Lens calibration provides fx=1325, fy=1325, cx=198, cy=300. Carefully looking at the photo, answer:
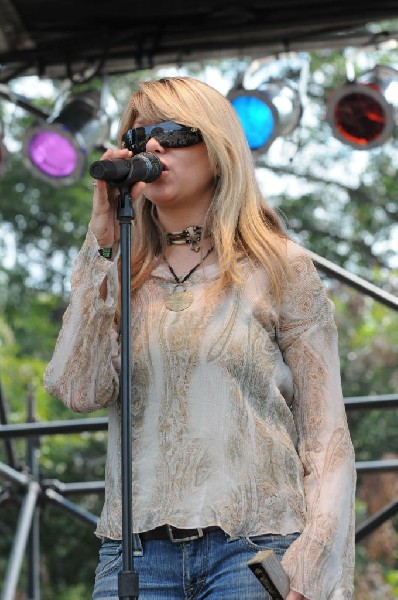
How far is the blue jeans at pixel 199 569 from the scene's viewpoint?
2289 millimetres

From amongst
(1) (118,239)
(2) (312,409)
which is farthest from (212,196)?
(2) (312,409)

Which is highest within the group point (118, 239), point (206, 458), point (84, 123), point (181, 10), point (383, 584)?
point (181, 10)

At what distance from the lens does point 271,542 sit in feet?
7.66

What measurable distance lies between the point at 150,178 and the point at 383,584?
11.1 meters

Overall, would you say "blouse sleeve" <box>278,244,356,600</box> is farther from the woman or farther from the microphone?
the microphone

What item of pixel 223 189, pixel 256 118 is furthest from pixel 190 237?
pixel 256 118

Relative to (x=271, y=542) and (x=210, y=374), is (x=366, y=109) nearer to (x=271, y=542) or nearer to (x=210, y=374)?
(x=210, y=374)

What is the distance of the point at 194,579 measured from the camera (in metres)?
2.31

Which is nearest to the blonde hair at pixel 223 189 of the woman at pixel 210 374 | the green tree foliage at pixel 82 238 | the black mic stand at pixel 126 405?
the woman at pixel 210 374

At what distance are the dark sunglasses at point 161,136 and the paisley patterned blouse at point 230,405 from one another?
0.73ft

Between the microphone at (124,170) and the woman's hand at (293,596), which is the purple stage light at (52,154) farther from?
the woman's hand at (293,596)

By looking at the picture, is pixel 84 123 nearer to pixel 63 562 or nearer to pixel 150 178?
pixel 150 178

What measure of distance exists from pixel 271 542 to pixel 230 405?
25 cm

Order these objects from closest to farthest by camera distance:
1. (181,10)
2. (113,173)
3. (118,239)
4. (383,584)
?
(113,173) → (118,239) → (181,10) → (383,584)
